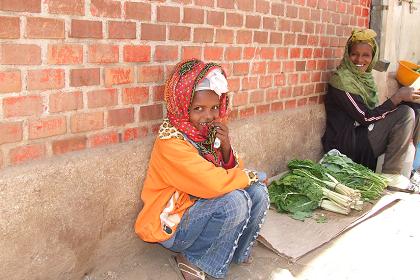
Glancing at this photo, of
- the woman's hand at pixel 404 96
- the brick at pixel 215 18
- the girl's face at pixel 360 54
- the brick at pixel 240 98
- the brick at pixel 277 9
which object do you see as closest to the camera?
the brick at pixel 215 18

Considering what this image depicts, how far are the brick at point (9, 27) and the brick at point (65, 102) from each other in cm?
34

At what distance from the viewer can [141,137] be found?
2801 millimetres

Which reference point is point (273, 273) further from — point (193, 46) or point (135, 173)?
point (193, 46)

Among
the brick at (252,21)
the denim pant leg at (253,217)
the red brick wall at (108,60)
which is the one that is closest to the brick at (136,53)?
the red brick wall at (108,60)

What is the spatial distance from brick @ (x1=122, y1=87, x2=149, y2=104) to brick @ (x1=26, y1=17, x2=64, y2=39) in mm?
523

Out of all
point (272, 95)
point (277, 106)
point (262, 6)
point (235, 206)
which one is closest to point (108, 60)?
point (235, 206)

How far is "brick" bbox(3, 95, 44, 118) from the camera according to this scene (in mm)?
2097

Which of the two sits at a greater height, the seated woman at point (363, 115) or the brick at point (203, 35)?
the brick at point (203, 35)

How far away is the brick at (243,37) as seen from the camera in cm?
347

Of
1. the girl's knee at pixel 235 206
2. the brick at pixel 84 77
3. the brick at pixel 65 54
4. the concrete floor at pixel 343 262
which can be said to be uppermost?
the brick at pixel 65 54

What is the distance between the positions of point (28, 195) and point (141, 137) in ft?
2.59

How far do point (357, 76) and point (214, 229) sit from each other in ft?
9.41

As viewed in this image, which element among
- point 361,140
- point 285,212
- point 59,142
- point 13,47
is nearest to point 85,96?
point 59,142

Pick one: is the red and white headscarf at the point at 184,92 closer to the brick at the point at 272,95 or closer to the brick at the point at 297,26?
the brick at the point at 272,95
